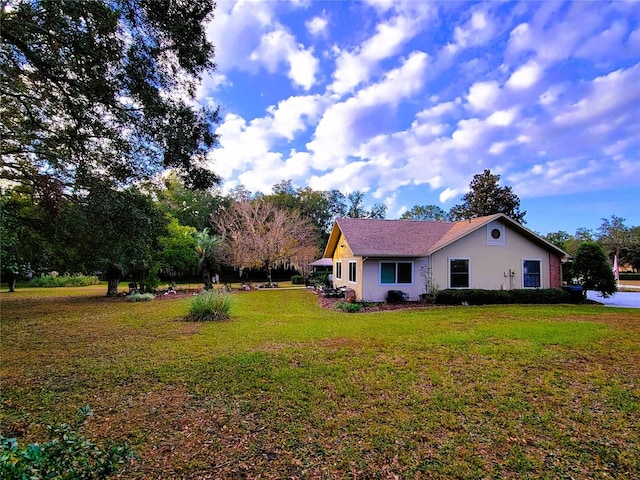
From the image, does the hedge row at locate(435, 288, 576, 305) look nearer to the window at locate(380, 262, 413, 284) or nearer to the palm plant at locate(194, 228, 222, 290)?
the window at locate(380, 262, 413, 284)

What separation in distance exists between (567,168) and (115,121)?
20.1m

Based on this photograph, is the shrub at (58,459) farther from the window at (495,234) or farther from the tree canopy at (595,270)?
the tree canopy at (595,270)

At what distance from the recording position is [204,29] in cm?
509

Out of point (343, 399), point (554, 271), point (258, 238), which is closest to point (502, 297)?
point (554, 271)

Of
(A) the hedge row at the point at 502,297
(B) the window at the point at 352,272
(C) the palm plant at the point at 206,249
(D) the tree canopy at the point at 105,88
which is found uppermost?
(D) the tree canopy at the point at 105,88

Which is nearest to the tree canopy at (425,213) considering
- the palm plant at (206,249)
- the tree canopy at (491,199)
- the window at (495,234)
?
the tree canopy at (491,199)

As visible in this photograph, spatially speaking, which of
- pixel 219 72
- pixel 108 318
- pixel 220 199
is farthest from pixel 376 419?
pixel 220 199

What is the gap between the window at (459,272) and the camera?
1522cm

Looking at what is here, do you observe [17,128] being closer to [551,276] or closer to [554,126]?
[554,126]

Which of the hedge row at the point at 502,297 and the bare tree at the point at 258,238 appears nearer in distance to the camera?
the hedge row at the point at 502,297

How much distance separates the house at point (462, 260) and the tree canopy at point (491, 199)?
56.5 feet

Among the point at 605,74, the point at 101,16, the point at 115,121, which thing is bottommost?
the point at 115,121

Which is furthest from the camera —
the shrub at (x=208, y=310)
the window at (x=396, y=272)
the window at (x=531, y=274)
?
the window at (x=531, y=274)

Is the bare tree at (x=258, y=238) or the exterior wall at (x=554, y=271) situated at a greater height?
the bare tree at (x=258, y=238)
